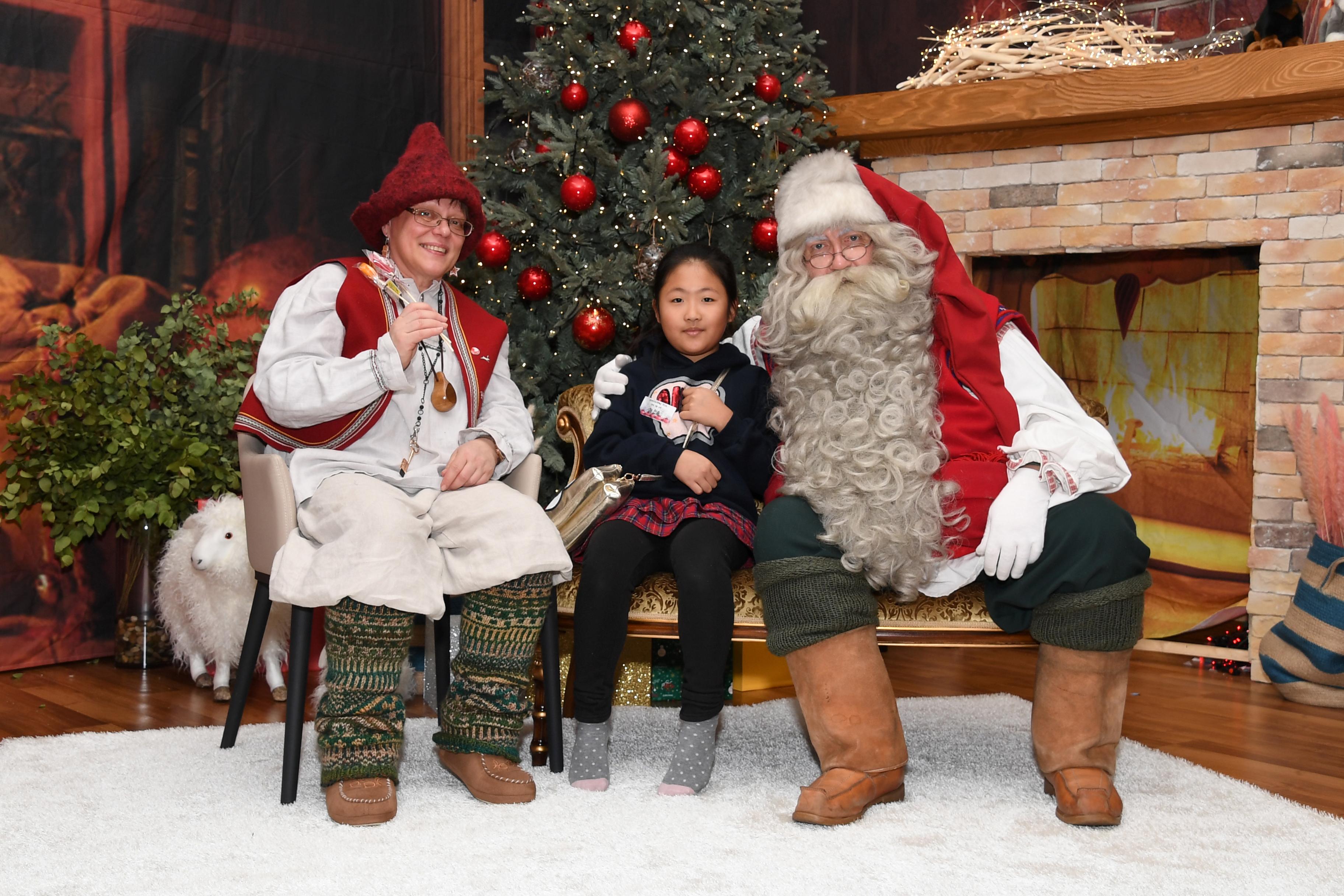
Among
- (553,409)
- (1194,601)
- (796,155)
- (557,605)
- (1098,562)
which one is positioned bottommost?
(1194,601)

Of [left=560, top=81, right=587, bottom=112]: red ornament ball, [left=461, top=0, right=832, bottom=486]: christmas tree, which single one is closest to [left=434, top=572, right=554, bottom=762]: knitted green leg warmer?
[left=461, top=0, right=832, bottom=486]: christmas tree

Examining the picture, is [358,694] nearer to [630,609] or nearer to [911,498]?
[630,609]

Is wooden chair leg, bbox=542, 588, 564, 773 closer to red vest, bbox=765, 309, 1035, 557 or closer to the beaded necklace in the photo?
the beaded necklace

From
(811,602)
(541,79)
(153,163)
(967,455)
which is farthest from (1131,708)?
(153,163)

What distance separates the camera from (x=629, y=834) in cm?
223

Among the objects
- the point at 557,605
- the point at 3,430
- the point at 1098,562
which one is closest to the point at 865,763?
the point at 1098,562

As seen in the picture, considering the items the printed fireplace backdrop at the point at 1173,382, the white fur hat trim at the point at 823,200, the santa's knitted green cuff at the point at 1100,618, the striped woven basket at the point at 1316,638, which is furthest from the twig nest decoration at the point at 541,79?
the striped woven basket at the point at 1316,638

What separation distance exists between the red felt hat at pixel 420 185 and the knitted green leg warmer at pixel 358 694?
0.90 meters

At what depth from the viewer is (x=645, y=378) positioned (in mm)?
2904

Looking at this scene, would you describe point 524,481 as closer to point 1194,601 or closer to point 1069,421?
point 1069,421

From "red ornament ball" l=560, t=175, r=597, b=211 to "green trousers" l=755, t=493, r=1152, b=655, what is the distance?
5.00 ft

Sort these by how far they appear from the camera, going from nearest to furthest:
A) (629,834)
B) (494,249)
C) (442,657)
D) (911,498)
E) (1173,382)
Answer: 1. (629,834)
2. (911,498)
3. (442,657)
4. (494,249)
5. (1173,382)

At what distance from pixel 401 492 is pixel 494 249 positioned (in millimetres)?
1345

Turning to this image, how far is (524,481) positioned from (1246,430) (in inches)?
109
